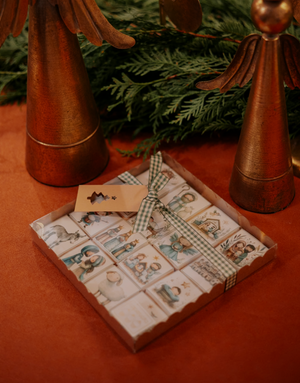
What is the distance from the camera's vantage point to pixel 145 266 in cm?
78

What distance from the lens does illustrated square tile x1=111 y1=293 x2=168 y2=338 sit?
2.28ft

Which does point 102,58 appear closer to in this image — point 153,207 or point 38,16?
point 38,16

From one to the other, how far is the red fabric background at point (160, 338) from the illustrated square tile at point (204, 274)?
37mm

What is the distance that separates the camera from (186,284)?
2.47ft

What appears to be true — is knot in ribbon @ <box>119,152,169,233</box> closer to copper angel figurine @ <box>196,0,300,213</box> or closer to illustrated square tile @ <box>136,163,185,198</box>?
illustrated square tile @ <box>136,163,185,198</box>

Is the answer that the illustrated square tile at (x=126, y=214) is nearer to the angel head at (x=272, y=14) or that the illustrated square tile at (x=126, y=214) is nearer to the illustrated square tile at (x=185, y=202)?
the illustrated square tile at (x=185, y=202)

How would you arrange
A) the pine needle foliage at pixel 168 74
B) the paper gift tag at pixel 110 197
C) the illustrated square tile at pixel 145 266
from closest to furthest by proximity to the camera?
1. the illustrated square tile at pixel 145 266
2. the paper gift tag at pixel 110 197
3. the pine needle foliage at pixel 168 74

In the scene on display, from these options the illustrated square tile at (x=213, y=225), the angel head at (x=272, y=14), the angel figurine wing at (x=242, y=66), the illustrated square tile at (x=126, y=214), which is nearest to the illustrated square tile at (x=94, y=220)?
the illustrated square tile at (x=126, y=214)

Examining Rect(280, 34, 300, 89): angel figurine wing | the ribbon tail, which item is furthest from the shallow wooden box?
Rect(280, 34, 300, 89): angel figurine wing

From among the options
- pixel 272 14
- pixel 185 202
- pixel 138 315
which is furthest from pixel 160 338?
pixel 272 14

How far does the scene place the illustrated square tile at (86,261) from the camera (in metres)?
0.77

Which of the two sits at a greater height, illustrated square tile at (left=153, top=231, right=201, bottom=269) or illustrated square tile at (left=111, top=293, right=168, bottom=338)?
illustrated square tile at (left=153, top=231, right=201, bottom=269)

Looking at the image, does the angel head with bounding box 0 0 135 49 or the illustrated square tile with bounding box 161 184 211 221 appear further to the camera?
the illustrated square tile with bounding box 161 184 211 221

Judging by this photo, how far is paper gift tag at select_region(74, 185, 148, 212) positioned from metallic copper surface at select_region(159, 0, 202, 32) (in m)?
0.32
